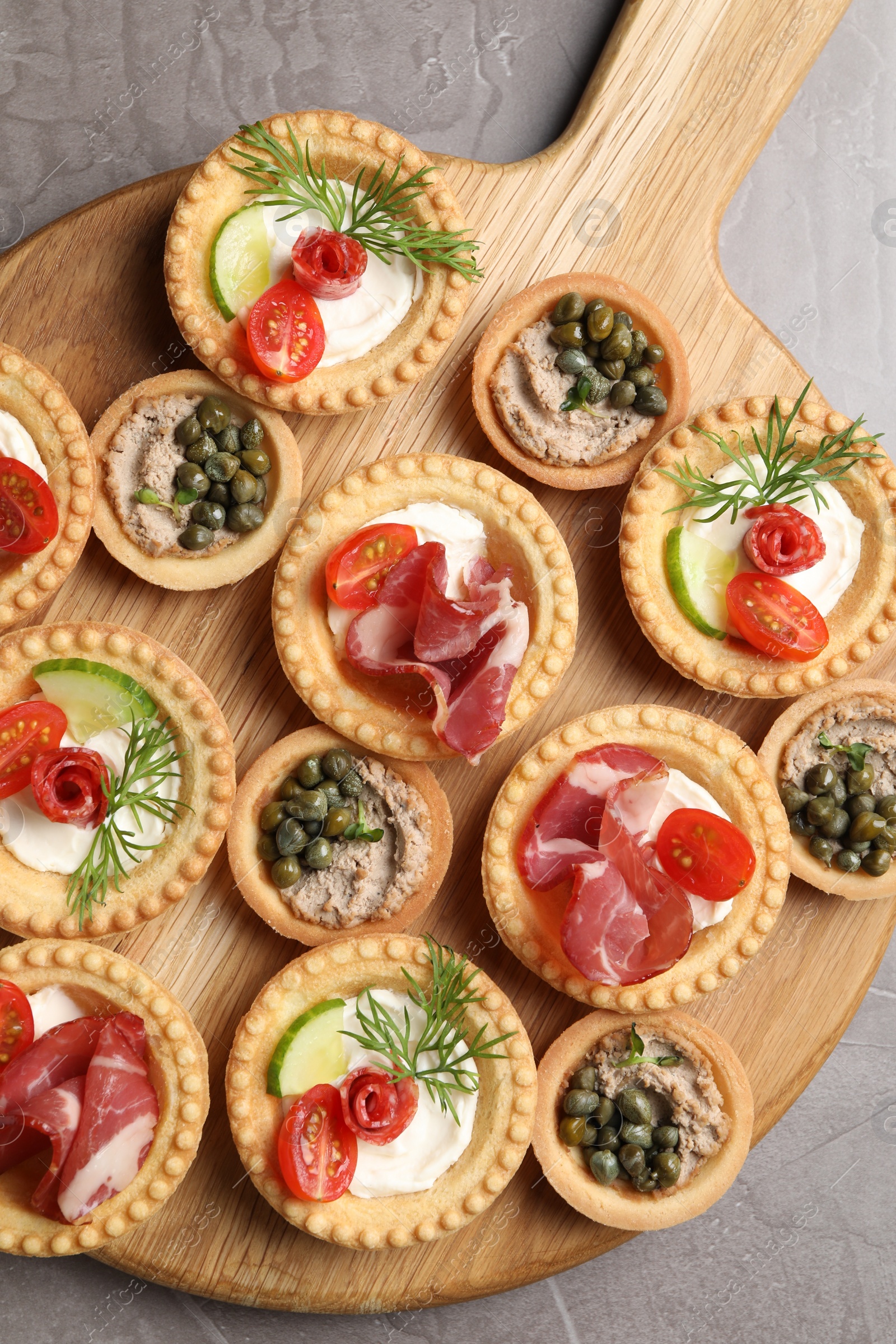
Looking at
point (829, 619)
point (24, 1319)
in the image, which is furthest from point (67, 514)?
point (24, 1319)

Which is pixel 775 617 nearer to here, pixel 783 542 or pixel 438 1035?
pixel 783 542

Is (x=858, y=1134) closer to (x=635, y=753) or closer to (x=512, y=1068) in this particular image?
(x=512, y=1068)

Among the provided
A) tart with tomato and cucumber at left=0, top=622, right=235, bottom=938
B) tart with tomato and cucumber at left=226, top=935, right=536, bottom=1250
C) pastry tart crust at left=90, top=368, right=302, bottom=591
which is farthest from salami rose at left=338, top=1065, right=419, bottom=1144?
pastry tart crust at left=90, top=368, right=302, bottom=591

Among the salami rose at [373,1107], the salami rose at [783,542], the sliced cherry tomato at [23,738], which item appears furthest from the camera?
the salami rose at [783,542]

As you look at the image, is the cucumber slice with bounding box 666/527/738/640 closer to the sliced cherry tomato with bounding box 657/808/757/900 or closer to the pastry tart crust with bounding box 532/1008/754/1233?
the sliced cherry tomato with bounding box 657/808/757/900

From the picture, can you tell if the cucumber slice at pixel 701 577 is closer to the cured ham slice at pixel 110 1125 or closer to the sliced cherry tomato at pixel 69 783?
the sliced cherry tomato at pixel 69 783

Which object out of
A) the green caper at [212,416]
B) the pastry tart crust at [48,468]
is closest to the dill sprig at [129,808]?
the pastry tart crust at [48,468]

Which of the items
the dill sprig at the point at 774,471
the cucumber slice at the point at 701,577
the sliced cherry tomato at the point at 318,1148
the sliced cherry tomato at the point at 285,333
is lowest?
the sliced cherry tomato at the point at 318,1148
